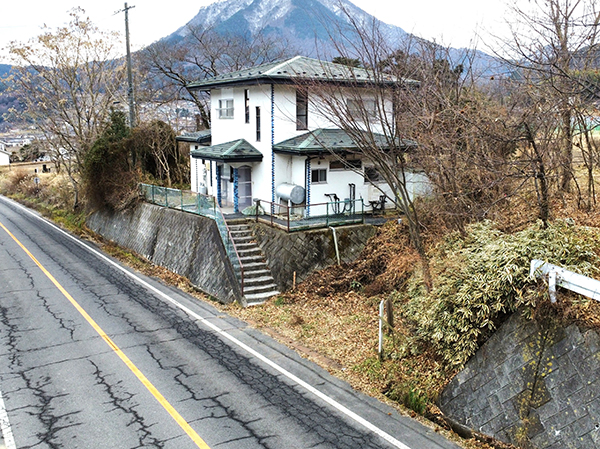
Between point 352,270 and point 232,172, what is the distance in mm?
7625

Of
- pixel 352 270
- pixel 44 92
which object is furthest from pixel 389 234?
pixel 44 92

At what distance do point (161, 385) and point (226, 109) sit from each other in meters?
15.3

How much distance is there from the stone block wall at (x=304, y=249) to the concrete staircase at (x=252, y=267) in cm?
22

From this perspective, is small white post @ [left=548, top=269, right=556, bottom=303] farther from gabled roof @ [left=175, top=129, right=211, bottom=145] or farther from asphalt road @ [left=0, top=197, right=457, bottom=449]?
gabled roof @ [left=175, top=129, right=211, bottom=145]

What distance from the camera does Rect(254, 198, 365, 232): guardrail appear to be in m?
17.2

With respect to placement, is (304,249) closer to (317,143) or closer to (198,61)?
(317,143)

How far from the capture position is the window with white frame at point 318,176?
19234 millimetres

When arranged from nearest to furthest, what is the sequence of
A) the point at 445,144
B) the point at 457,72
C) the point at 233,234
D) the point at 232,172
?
the point at 445,144, the point at 457,72, the point at 233,234, the point at 232,172

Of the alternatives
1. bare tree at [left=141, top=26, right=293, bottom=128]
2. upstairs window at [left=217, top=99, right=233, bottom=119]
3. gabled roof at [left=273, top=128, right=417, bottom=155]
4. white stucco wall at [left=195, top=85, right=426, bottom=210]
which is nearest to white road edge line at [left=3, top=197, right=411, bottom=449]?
white stucco wall at [left=195, top=85, right=426, bottom=210]

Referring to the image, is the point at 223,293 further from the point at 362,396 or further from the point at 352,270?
the point at 362,396

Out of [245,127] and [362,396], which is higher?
[245,127]

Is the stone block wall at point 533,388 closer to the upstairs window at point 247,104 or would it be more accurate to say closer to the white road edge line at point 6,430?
the white road edge line at point 6,430

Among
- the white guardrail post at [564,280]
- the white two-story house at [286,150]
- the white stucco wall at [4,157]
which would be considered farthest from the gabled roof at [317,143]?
the white stucco wall at [4,157]

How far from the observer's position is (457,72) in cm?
1409
